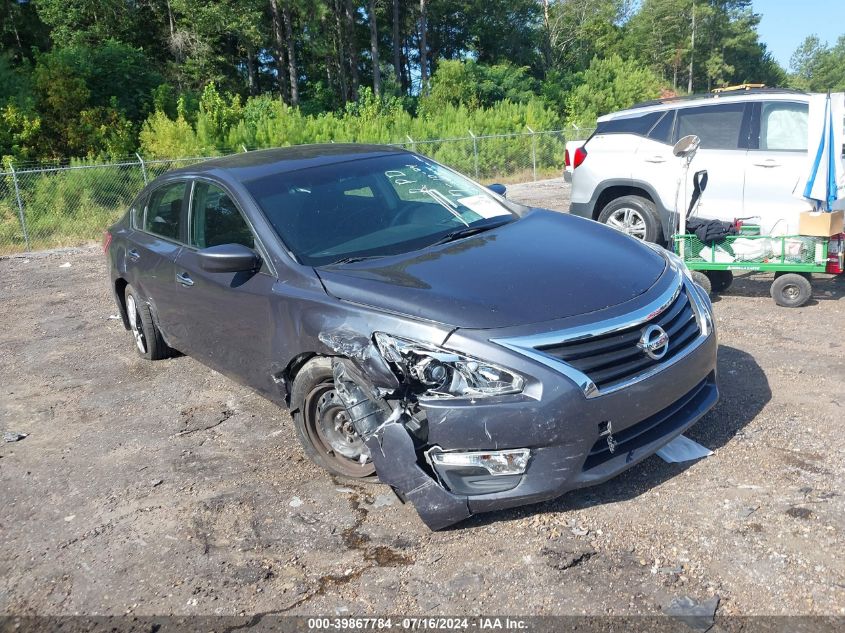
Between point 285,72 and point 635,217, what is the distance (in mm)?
36280

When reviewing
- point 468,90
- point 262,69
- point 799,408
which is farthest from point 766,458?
point 262,69

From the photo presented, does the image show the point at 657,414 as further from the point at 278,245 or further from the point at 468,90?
the point at 468,90

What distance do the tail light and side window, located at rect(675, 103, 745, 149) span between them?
103cm

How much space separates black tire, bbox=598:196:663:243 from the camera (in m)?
7.70

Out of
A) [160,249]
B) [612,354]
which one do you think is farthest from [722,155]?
[160,249]

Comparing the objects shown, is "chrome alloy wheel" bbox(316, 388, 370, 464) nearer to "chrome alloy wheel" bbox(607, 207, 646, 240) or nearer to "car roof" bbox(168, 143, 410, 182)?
"car roof" bbox(168, 143, 410, 182)

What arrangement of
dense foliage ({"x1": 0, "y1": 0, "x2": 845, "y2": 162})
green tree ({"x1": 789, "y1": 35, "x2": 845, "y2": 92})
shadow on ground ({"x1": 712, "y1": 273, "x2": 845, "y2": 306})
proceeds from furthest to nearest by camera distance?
green tree ({"x1": 789, "y1": 35, "x2": 845, "y2": 92})
dense foliage ({"x1": 0, "y1": 0, "x2": 845, "y2": 162})
shadow on ground ({"x1": 712, "y1": 273, "x2": 845, "y2": 306})

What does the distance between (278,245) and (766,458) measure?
2.81 metres

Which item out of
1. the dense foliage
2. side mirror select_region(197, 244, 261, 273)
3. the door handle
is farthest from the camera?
the dense foliage

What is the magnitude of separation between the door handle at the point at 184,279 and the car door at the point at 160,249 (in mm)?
108

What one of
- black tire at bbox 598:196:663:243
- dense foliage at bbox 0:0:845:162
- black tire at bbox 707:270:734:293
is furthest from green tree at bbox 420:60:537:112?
black tire at bbox 707:270:734:293

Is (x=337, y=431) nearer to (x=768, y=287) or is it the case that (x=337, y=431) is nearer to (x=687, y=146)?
(x=687, y=146)

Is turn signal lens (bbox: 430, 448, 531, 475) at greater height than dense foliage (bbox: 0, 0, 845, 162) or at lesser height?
lesser

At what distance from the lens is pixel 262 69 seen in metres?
40.4
